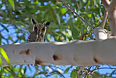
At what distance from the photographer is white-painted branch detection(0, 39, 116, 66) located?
1.63ft

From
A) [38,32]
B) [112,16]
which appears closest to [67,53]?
[112,16]

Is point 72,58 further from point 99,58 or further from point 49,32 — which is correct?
point 49,32

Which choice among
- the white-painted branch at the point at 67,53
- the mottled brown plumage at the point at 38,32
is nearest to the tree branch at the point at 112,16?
the white-painted branch at the point at 67,53

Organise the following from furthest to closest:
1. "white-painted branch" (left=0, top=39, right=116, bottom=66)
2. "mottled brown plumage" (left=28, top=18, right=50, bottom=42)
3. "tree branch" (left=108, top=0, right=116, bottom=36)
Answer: "mottled brown plumage" (left=28, top=18, right=50, bottom=42), "tree branch" (left=108, top=0, right=116, bottom=36), "white-painted branch" (left=0, top=39, right=116, bottom=66)

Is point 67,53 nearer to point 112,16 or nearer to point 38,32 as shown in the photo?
point 112,16

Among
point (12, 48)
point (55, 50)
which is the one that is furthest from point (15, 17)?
point (55, 50)

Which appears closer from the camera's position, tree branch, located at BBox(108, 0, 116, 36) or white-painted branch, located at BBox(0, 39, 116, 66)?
white-painted branch, located at BBox(0, 39, 116, 66)

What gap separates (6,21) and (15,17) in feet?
0.56

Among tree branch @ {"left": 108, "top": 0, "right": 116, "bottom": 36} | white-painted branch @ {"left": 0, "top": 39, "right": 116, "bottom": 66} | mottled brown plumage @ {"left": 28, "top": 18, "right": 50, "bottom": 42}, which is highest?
tree branch @ {"left": 108, "top": 0, "right": 116, "bottom": 36}

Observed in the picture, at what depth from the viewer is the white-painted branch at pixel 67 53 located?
496 mm

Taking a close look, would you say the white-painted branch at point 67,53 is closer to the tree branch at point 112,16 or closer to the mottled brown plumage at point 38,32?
the tree branch at point 112,16

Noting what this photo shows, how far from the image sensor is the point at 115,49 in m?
0.48

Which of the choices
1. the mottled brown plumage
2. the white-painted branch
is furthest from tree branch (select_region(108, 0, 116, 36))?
the mottled brown plumage

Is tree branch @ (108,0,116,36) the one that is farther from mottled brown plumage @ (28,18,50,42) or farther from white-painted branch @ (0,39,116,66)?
mottled brown plumage @ (28,18,50,42)
